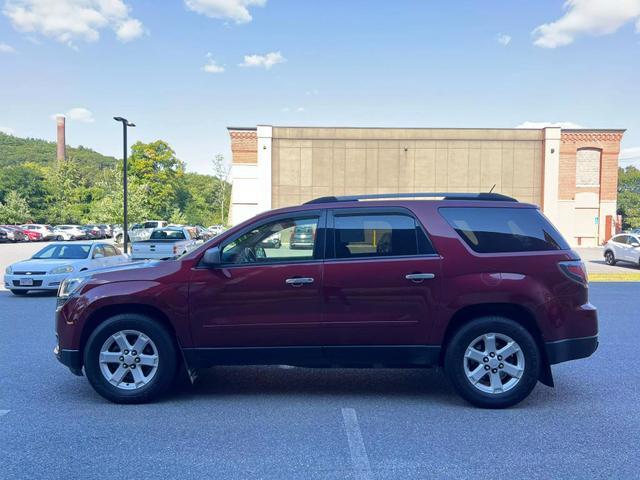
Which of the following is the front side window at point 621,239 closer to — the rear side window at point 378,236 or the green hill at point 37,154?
the rear side window at point 378,236

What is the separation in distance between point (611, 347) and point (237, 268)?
18.6ft

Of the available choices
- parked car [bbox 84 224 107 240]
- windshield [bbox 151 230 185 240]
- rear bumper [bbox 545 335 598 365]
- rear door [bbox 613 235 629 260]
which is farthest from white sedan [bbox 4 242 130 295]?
parked car [bbox 84 224 107 240]

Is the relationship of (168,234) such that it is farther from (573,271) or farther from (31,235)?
(31,235)

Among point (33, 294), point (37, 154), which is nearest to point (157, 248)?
point (33, 294)

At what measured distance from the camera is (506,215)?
5246 mm

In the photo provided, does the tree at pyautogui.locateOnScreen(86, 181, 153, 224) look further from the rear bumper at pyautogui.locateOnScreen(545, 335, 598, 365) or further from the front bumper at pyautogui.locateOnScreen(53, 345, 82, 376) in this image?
the rear bumper at pyautogui.locateOnScreen(545, 335, 598, 365)

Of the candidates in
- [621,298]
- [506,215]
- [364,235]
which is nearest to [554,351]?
[506,215]

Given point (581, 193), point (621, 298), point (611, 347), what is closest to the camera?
point (611, 347)

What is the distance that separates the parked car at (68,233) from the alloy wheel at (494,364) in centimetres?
5266

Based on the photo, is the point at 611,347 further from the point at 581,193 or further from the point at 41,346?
the point at 581,193

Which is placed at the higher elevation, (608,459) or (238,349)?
(238,349)

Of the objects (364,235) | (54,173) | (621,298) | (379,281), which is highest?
(54,173)

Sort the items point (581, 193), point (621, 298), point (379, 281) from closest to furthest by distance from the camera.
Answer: point (379, 281) → point (621, 298) → point (581, 193)

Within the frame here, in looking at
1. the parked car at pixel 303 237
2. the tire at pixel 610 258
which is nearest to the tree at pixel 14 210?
the tire at pixel 610 258
